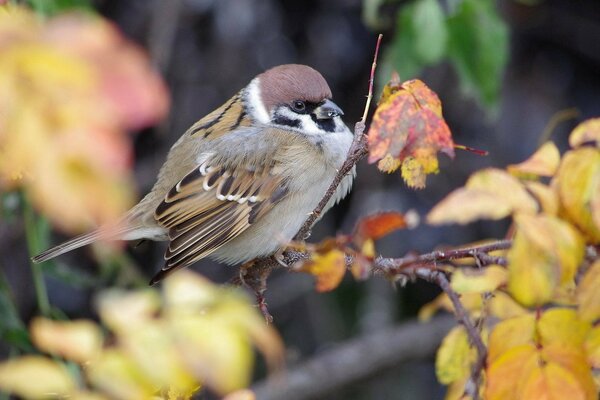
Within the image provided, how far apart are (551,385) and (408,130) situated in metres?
0.47

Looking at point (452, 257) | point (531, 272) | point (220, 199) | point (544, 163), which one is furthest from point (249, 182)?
point (531, 272)

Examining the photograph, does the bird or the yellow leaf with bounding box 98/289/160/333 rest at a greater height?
the yellow leaf with bounding box 98/289/160/333

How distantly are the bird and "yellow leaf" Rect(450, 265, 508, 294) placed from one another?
1164mm

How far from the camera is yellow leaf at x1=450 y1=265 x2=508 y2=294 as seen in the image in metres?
1.42

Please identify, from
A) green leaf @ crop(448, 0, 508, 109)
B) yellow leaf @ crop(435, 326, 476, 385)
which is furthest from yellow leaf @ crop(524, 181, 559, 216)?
green leaf @ crop(448, 0, 508, 109)

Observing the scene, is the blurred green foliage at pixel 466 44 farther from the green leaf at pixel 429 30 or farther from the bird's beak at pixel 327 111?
the bird's beak at pixel 327 111

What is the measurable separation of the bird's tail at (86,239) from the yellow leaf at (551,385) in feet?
4.77

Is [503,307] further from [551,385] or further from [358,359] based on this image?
[358,359]

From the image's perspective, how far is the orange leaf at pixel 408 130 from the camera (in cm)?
150

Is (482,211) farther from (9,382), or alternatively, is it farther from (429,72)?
(429,72)

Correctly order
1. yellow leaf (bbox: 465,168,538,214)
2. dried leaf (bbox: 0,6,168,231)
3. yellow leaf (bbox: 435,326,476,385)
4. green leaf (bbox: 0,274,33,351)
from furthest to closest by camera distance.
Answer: green leaf (bbox: 0,274,33,351) → yellow leaf (bbox: 435,326,476,385) → yellow leaf (bbox: 465,168,538,214) → dried leaf (bbox: 0,6,168,231)

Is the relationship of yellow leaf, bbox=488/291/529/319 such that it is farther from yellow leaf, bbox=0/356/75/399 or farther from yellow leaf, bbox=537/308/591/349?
yellow leaf, bbox=0/356/75/399

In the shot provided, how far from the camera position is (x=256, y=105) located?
291cm

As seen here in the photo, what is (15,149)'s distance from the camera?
0.99 metres
